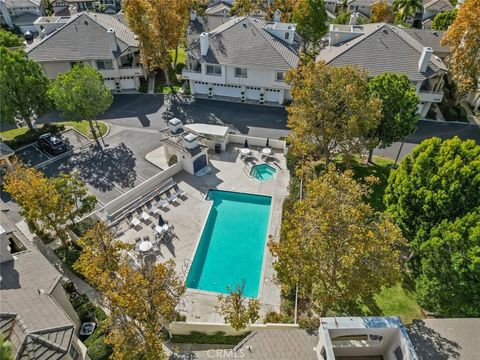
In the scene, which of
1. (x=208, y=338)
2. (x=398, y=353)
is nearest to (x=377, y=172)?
(x=398, y=353)

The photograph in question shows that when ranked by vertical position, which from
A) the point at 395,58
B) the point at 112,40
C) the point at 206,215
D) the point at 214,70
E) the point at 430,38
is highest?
the point at 430,38

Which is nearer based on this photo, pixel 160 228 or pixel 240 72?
pixel 160 228

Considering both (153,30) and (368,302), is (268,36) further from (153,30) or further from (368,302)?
(368,302)

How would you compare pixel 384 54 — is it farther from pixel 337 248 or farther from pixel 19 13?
pixel 19 13

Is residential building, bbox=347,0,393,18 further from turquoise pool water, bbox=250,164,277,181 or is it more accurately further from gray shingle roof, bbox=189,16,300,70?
turquoise pool water, bbox=250,164,277,181

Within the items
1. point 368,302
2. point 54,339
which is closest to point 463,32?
point 368,302

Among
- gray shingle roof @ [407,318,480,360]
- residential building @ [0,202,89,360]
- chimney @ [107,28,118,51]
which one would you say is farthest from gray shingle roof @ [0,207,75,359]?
chimney @ [107,28,118,51]
